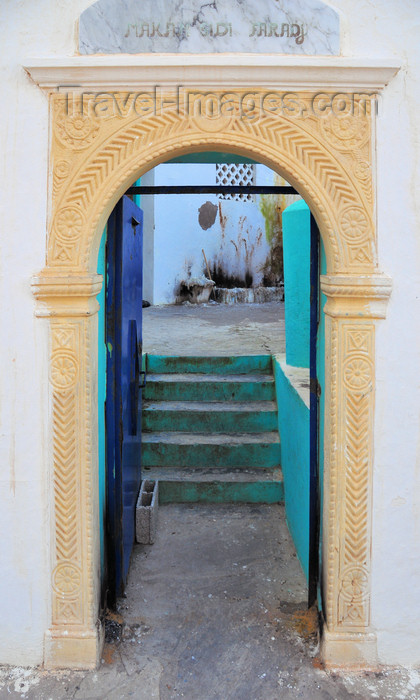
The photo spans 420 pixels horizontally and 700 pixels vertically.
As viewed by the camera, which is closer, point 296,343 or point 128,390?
point 128,390

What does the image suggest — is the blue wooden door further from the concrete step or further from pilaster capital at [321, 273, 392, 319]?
pilaster capital at [321, 273, 392, 319]

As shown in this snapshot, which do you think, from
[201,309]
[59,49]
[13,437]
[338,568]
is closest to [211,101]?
[59,49]

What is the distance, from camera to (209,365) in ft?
21.9

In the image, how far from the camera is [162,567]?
4.46 m

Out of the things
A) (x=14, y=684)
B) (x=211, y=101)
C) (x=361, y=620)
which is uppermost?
(x=211, y=101)

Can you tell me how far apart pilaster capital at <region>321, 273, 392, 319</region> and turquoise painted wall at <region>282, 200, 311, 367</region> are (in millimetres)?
2333

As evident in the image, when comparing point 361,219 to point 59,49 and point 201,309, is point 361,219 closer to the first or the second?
point 59,49

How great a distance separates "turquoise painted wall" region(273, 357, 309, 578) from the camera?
13.7 ft

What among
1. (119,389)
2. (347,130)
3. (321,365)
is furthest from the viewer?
(119,389)

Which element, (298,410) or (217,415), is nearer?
(298,410)

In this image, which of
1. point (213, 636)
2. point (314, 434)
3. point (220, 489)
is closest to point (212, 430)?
point (220, 489)

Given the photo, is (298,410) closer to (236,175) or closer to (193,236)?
(193,236)

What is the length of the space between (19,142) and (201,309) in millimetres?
8312

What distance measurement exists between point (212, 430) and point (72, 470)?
9.49ft
